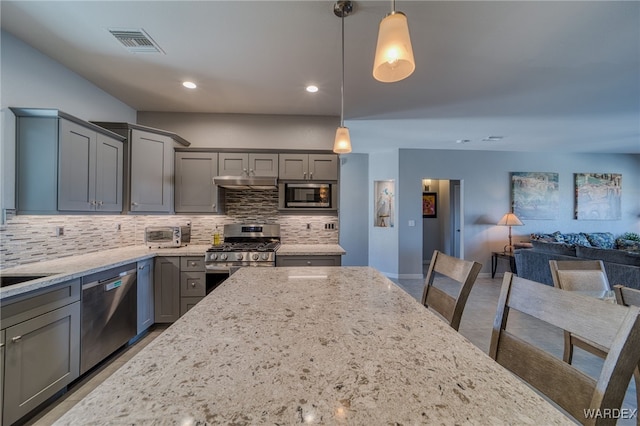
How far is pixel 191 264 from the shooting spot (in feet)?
9.21

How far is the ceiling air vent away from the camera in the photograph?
187cm

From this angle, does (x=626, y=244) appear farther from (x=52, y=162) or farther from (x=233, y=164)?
(x=52, y=162)

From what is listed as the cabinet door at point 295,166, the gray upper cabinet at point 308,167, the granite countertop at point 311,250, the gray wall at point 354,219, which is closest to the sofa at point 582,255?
the gray wall at point 354,219

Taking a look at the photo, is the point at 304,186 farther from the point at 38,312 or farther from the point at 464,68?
the point at 38,312

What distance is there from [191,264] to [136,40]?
6.75 ft

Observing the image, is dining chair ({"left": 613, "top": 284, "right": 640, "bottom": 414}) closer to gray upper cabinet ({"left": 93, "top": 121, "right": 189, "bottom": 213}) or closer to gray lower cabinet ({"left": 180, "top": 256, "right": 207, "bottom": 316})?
gray lower cabinet ({"left": 180, "top": 256, "right": 207, "bottom": 316})

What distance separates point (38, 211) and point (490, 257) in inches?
259

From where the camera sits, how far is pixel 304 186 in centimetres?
322

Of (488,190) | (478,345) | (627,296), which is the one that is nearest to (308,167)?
(478,345)

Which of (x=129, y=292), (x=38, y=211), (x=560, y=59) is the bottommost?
(x=129, y=292)

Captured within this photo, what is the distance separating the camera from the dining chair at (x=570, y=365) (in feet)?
1.98

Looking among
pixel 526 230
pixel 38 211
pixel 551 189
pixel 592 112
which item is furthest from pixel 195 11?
pixel 551 189

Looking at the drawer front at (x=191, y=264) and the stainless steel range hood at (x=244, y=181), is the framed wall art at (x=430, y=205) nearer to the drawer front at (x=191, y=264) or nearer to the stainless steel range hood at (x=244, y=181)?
the stainless steel range hood at (x=244, y=181)

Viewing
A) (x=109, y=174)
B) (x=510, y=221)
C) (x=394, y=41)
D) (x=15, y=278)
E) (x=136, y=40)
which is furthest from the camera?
(x=510, y=221)
